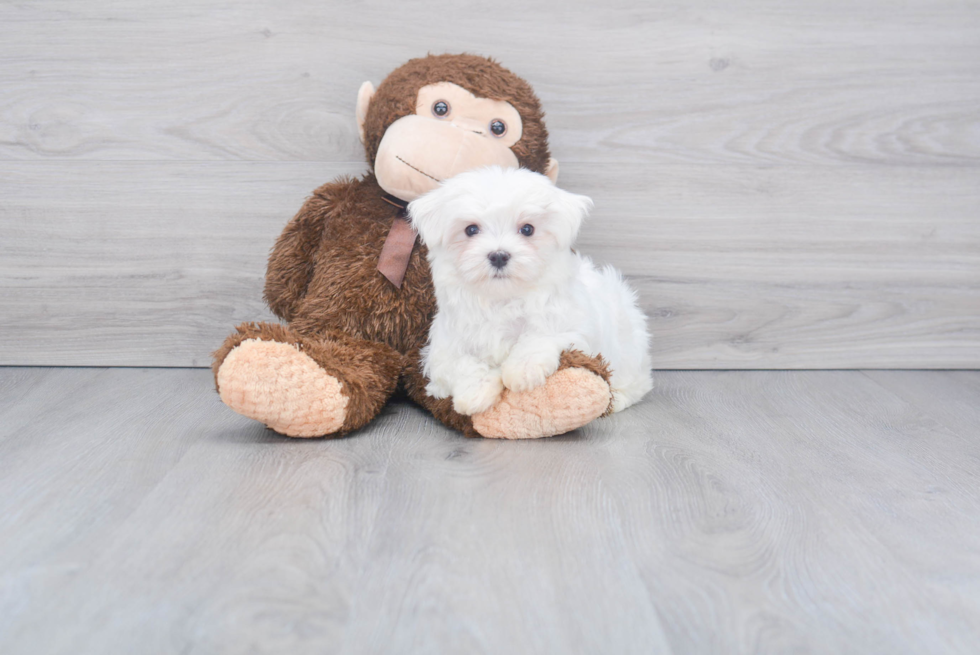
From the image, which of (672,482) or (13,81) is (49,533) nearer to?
(672,482)

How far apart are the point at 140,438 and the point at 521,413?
0.52 m

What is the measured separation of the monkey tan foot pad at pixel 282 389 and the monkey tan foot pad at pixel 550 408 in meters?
0.20

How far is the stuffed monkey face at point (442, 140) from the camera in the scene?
3.73 ft

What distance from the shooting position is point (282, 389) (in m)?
1.00

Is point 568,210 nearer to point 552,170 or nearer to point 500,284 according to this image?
point 500,284

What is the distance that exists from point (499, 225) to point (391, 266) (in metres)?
0.25

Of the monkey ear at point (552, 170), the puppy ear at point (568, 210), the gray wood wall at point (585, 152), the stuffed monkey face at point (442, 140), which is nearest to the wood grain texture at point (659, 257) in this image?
the gray wood wall at point (585, 152)

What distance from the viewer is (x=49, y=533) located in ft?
2.56

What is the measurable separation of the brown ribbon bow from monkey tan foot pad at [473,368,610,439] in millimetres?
268

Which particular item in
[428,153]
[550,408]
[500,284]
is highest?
[428,153]

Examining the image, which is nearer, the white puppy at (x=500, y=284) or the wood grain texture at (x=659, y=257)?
the white puppy at (x=500, y=284)

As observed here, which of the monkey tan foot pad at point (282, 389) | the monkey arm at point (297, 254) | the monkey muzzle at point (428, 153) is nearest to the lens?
the monkey tan foot pad at point (282, 389)

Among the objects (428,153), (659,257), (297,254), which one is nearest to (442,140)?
(428,153)

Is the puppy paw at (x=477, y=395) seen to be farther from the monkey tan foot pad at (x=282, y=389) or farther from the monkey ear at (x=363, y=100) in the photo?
the monkey ear at (x=363, y=100)
